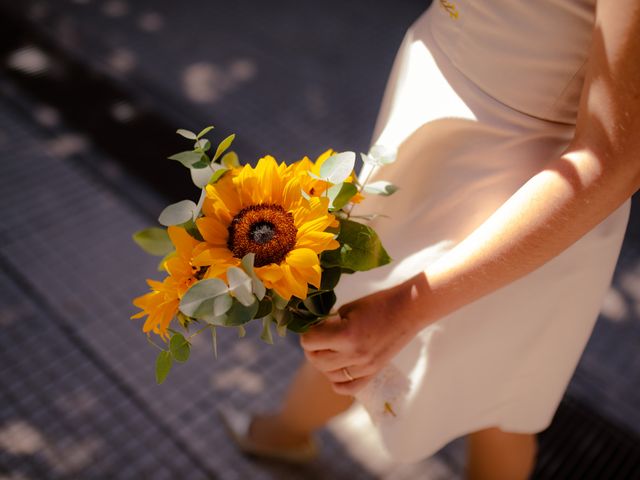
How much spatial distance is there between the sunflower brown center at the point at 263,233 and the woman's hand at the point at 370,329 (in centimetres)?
22

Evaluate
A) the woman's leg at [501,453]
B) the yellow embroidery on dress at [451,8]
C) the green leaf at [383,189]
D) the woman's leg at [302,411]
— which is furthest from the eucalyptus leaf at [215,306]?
the woman's leg at [501,453]

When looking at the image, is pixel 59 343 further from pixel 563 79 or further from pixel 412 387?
pixel 563 79

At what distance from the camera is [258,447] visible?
70.4 inches

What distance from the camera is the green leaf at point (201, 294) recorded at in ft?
2.59

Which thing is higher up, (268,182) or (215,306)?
(268,182)

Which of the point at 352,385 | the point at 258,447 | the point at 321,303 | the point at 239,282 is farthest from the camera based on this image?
the point at 258,447

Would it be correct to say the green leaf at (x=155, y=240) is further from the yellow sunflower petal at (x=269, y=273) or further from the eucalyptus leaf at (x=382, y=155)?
the eucalyptus leaf at (x=382, y=155)

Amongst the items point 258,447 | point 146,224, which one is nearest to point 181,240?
point 258,447

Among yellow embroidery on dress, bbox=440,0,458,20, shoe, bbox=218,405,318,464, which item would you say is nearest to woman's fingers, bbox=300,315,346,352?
yellow embroidery on dress, bbox=440,0,458,20

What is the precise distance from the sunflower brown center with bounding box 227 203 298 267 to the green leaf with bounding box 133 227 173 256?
0.49 ft

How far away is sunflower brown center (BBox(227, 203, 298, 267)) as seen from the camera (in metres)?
0.83

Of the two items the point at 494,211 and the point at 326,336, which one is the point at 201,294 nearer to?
the point at 326,336

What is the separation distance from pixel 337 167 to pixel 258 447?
1.13 m

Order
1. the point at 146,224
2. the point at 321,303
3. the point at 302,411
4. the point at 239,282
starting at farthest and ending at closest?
1. the point at 146,224
2. the point at 302,411
3. the point at 321,303
4. the point at 239,282
